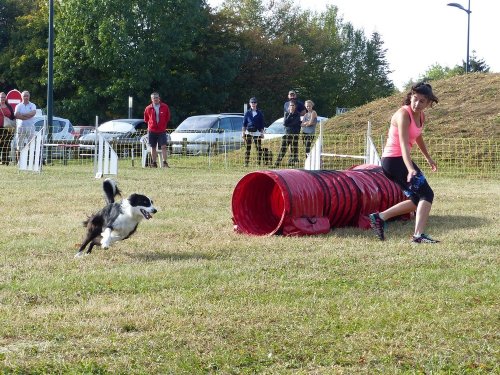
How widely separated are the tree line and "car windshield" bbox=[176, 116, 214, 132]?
1587 cm

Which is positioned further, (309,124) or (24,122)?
(24,122)

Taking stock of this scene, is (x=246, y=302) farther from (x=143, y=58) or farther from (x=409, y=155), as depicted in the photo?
(x=143, y=58)

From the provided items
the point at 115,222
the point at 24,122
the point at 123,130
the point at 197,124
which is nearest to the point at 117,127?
the point at 123,130

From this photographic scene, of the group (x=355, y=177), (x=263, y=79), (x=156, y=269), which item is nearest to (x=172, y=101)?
(x=263, y=79)

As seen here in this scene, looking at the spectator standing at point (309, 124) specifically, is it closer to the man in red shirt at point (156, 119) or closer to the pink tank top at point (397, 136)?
the man in red shirt at point (156, 119)

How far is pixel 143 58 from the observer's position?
41656mm

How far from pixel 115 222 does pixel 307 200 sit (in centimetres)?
218

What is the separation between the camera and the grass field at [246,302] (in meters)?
4.17

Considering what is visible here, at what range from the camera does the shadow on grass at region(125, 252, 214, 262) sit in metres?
7.06

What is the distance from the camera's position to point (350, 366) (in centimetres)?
409

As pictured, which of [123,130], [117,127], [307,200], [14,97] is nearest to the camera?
[307,200]

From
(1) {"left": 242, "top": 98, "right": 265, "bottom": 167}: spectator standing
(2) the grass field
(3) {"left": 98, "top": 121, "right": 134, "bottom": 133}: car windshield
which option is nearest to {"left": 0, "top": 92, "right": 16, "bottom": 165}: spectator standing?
(1) {"left": 242, "top": 98, "right": 265, "bottom": 167}: spectator standing

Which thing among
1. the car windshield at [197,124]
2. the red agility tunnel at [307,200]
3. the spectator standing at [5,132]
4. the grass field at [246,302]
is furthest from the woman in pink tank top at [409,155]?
the car windshield at [197,124]

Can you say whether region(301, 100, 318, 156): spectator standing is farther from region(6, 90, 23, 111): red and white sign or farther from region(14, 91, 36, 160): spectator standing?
region(6, 90, 23, 111): red and white sign
